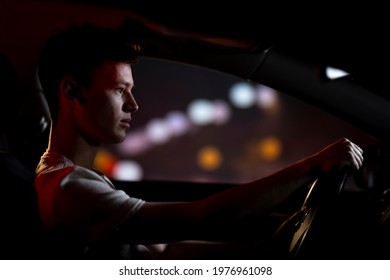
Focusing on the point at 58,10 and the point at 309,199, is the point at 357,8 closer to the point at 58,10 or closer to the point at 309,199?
the point at 309,199

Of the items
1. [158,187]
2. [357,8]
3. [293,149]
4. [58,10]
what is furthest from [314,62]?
[293,149]

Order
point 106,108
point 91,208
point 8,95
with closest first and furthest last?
point 91,208 < point 8,95 < point 106,108

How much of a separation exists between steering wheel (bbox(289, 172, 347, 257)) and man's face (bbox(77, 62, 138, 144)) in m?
0.61

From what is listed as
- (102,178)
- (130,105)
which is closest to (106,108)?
(130,105)

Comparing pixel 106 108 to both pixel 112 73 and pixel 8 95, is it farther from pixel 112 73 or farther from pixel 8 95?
pixel 8 95

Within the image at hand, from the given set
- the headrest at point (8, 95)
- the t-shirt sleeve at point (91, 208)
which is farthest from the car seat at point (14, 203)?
the t-shirt sleeve at point (91, 208)

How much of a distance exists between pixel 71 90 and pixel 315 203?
0.81 meters

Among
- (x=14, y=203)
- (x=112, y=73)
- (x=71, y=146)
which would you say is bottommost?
(x=14, y=203)

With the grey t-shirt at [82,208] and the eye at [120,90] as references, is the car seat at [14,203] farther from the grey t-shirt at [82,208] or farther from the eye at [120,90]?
the eye at [120,90]

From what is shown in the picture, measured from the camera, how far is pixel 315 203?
5.07 ft

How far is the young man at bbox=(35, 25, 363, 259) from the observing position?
1283mm

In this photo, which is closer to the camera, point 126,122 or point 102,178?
point 102,178

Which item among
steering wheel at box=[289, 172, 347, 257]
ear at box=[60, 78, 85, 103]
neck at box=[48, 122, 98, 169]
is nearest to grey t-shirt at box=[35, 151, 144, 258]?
neck at box=[48, 122, 98, 169]

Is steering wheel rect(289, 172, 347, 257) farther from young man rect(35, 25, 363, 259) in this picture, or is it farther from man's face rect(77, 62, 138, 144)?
Result: man's face rect(77, 62, 138, 144)
